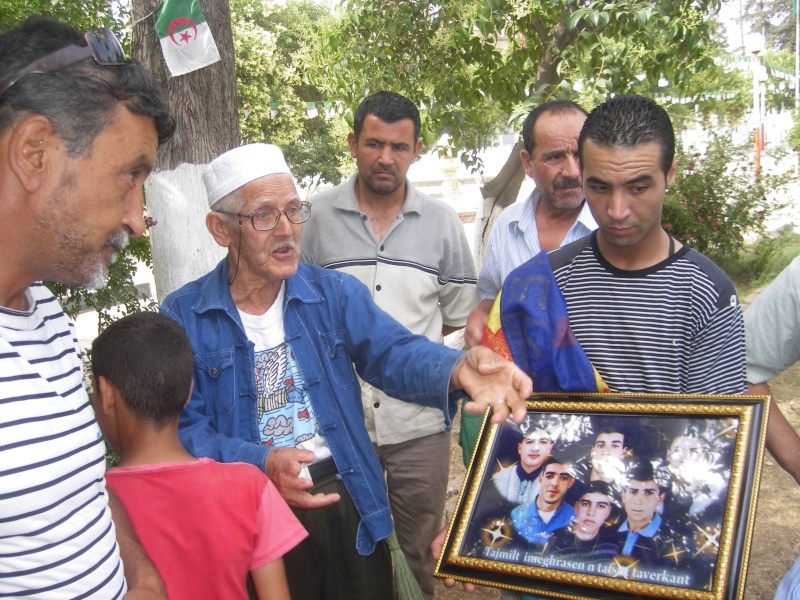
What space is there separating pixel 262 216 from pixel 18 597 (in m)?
1.53

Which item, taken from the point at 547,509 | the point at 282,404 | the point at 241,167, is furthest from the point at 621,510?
the point at 241,167

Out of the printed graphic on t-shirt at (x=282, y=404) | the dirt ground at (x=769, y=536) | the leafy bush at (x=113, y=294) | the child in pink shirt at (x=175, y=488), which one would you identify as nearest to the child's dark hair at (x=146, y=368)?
the child in pink shirt at (x=175, y=488)

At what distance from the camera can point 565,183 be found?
344cm

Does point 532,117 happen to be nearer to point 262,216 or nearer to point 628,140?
point 628,140

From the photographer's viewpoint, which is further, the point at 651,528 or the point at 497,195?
the point at 497,195

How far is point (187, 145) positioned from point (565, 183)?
1941 millimetres

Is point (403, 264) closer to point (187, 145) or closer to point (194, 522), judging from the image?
point (187, 145)

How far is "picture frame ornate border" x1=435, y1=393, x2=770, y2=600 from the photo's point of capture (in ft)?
5.87

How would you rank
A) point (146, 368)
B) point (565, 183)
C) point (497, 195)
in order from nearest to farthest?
point (146, 368) < point (565, 183) < point (497, 195)

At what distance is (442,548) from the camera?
6.89 ft

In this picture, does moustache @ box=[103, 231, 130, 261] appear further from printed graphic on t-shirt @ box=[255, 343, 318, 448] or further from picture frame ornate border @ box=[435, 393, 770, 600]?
picture frame ornate border @ box=[435, 393, 770, 600]

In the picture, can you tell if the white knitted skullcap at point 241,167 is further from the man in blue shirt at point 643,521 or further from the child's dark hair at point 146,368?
the man in blue shirt at point 643,521

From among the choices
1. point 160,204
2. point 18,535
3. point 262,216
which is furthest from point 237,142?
point 18,535

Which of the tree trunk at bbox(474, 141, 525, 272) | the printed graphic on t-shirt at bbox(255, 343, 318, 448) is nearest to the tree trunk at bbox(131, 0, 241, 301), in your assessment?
the printed graphic on t-shirt at bbox(255, 343, 318, 448)
